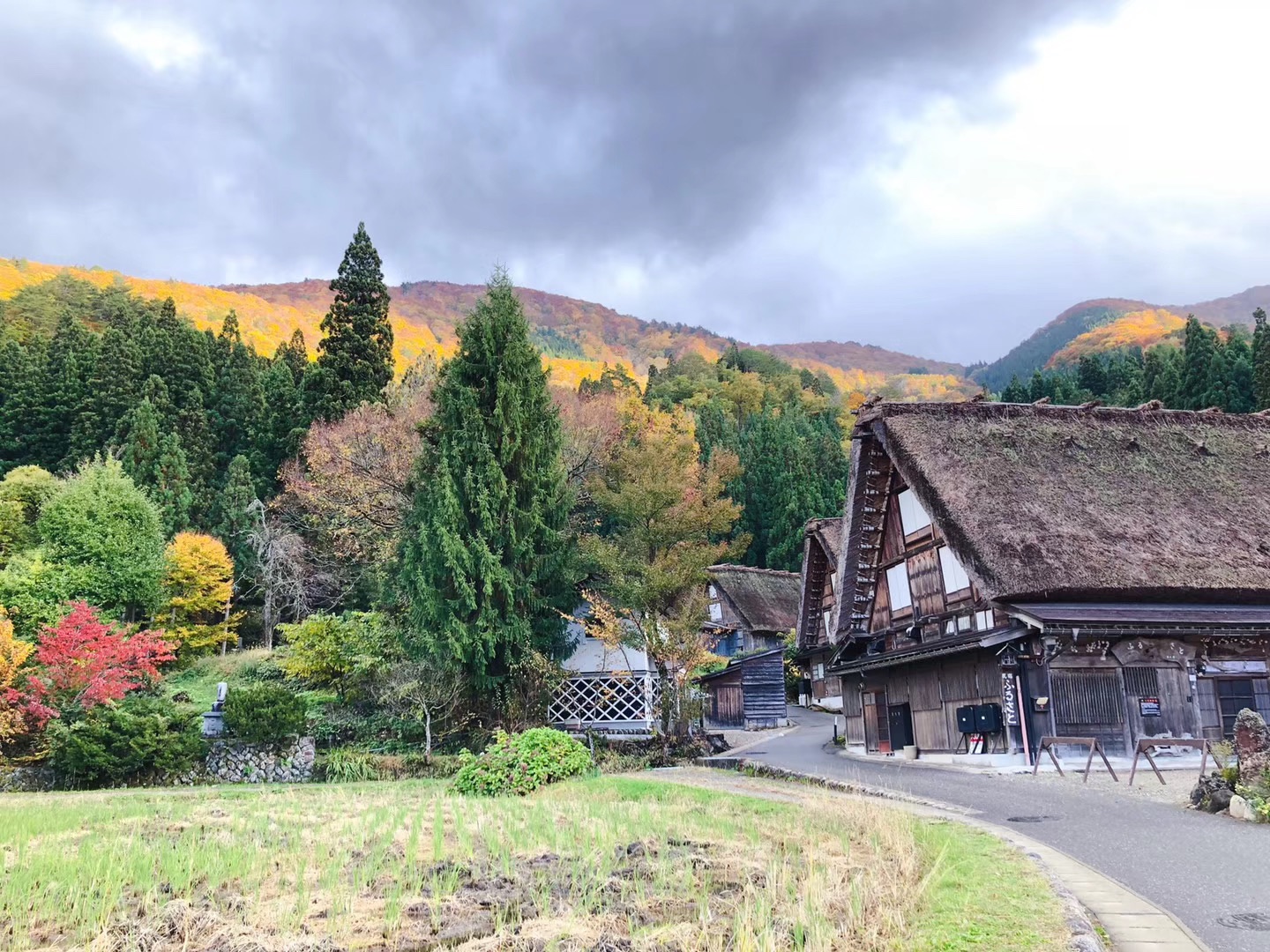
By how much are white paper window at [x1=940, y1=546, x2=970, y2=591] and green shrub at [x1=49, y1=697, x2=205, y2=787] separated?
14949 mm

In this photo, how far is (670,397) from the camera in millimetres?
56125

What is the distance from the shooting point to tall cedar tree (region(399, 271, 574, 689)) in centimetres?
1797

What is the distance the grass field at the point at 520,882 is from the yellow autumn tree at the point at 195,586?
20114 millimetres

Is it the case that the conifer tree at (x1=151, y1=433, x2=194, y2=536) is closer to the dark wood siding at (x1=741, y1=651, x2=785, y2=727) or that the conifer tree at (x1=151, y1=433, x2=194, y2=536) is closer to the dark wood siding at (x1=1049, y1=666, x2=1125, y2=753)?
the dark wood siding at (x1=741, y1=651, x2=785, y2=727)

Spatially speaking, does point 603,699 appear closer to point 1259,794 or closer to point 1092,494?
point 1092,494

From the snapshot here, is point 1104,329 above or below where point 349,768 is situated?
above

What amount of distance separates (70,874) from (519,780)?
7.73 meters

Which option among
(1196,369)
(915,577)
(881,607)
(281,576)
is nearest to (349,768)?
(881,607)

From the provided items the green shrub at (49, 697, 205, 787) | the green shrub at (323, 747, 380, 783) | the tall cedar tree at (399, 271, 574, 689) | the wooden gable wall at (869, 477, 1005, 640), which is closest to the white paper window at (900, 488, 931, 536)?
the wooden gable wall at (869, 477, 1005, 640)

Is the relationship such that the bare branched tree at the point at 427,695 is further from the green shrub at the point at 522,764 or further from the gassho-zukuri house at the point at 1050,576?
the gassho-zukuri house at the point at 1050,576

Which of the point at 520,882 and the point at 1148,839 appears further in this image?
the point at 1148,839

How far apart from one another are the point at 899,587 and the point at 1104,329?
6559cm

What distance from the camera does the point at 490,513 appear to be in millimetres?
18688

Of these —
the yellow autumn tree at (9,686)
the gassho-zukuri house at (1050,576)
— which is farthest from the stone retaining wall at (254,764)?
the gassho-zukuri house at (1050,576)
